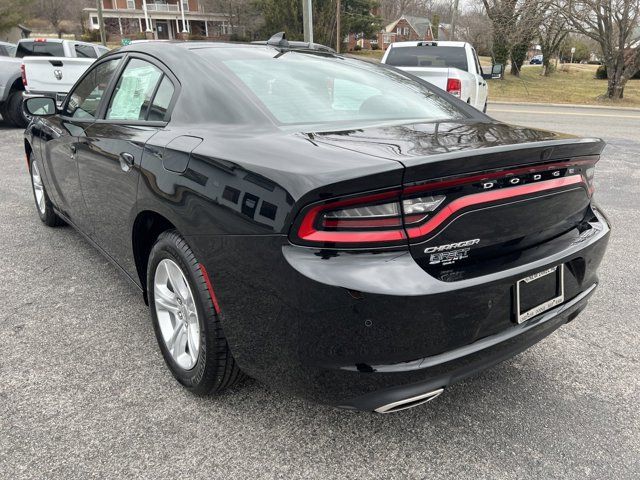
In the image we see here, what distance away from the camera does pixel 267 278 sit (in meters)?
1.76

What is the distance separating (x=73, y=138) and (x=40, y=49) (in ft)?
34.8

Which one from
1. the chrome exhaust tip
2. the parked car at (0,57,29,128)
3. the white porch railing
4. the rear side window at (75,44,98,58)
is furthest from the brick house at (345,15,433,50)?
the chrome exhaust tip

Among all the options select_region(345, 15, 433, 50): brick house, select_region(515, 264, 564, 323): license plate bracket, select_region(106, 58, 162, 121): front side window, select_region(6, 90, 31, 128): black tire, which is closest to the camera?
select_region(515, 264, 564, 323): license plate bracket

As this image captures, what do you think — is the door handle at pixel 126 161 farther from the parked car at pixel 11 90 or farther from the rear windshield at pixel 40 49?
the rear windshield at pixel 40 49

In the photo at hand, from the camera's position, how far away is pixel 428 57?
30.9 ft

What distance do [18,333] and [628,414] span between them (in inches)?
123

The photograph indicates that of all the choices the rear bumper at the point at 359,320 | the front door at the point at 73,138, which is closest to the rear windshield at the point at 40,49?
the front door at the point at 73,138

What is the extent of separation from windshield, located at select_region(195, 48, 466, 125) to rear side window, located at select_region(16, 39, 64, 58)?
1134 centimetres

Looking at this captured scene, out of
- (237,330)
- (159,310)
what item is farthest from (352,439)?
(159,310)

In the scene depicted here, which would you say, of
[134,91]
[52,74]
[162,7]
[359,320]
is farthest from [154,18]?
[359,320]

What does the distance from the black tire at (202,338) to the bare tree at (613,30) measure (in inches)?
962

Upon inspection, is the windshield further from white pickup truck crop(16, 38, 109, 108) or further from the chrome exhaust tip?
white pickup truck crop(16, 38, 109, 108)

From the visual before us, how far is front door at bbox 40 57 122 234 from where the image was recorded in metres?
3.28

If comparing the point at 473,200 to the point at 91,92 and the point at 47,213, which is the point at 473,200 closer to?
A: the point at 91,92
